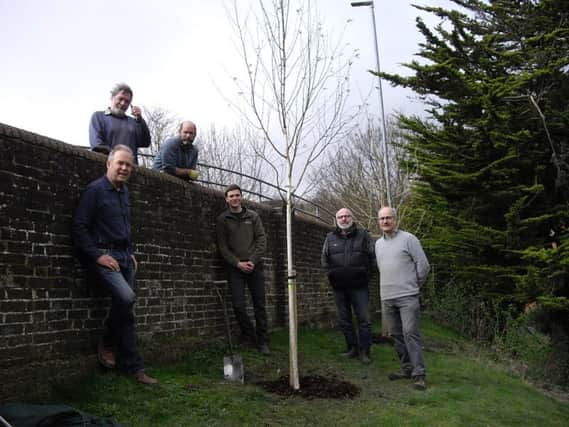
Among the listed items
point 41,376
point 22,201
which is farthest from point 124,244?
point 41,376

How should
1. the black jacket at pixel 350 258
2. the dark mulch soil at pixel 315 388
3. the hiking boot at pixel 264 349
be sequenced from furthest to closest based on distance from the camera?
the black jacket at pixel 350 258, the hiking boot at pixel 264 349, the dark mulch soil at pixel 315 388

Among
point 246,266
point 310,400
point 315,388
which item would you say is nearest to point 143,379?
point 310,400

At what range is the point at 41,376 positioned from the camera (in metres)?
4.41

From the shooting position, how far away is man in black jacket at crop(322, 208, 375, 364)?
24.6ft

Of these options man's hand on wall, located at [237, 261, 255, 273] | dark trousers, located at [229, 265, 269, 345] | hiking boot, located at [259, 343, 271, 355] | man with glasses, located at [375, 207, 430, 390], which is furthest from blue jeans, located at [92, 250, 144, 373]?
man with glasses, located at [375, 207, 430, 390]

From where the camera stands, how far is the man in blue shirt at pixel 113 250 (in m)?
4.76

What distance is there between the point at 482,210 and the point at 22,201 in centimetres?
1062

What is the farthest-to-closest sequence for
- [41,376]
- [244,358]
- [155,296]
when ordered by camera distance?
1. [244,358]
2. [155,296]
3. [41,376]

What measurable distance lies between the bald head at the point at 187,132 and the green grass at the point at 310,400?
8.66ft

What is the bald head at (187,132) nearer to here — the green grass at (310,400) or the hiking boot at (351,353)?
the green grass at (310,400)

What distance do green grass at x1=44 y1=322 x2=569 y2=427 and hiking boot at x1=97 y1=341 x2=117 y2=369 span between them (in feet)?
0.47

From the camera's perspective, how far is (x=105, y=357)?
5078 mm

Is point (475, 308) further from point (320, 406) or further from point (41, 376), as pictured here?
point (41, 376)

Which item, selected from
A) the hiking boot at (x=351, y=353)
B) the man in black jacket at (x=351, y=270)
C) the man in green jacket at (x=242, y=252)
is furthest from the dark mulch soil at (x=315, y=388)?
the hiking boot at (x=351, y=353)
